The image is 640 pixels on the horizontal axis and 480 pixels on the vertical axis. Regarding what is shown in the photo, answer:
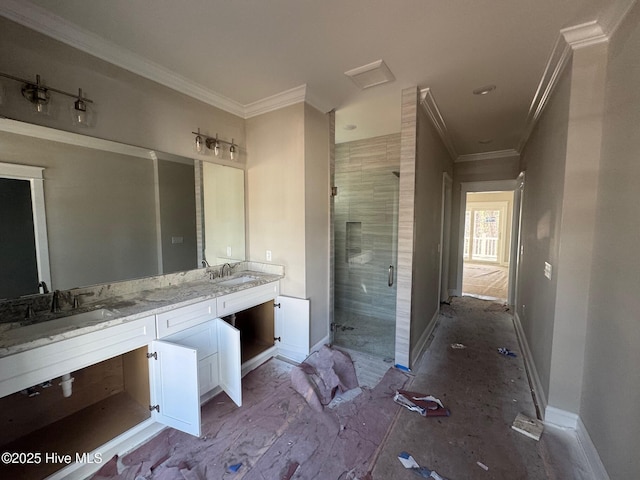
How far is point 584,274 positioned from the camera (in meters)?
1.68

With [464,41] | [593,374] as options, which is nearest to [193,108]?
[464,41]

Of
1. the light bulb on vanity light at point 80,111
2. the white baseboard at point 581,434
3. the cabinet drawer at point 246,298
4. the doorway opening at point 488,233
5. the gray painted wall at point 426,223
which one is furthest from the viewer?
the doorway opening at point 488,233

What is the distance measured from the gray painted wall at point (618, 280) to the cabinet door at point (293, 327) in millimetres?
2073

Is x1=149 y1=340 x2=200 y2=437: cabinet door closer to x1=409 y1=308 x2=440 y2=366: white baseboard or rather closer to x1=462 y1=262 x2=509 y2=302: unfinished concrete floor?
x1=409 y1=308 x2=440 y2=366: white baseboard

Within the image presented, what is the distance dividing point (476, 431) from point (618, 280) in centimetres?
132

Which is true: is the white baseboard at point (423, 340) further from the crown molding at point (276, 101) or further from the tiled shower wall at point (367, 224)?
the crown molding at point (276, 101)

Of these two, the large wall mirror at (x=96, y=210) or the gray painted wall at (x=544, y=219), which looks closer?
the large wall mirror at (x=96, y=210)

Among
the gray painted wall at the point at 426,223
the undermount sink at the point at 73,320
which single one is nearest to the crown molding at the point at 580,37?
the gray painted wall at the point at 426,223

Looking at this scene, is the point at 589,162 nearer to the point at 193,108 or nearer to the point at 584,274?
the point at 584,274

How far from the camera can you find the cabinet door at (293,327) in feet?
8.64

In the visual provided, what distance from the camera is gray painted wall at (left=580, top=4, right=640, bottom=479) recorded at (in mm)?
1224

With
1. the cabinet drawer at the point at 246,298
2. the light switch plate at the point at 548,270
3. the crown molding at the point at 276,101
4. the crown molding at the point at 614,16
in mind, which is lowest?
the cabinet drawer at the point at 246,298

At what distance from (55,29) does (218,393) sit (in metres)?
2.74

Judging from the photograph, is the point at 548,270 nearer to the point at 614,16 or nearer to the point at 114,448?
the point at 614,16
